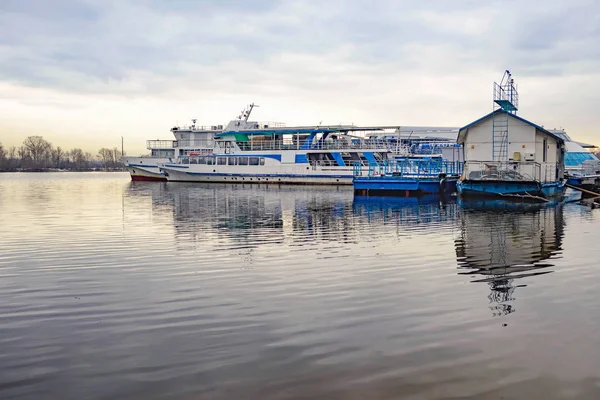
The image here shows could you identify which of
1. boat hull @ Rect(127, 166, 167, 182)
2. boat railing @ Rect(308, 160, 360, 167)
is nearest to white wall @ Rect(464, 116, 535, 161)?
boat railing @ Rect(308, 160, 360, 167)

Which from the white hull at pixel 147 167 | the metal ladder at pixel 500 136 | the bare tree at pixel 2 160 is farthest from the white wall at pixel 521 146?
the bare tree at pixel 2 160

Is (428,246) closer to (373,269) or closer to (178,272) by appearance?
(373,269)

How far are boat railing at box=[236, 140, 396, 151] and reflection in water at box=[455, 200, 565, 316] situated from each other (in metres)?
27.7

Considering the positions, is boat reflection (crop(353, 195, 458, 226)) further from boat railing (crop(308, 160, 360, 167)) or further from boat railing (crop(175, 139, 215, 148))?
boat railing (crop(175, 139, 215, 148))

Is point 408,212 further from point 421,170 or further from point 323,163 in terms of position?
point 323,163

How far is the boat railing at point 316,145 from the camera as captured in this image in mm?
52122

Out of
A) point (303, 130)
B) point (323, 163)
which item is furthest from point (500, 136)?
point (303, 130)

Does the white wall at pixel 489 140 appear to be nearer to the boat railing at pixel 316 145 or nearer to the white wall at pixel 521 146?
the white wall at pixel 521 146

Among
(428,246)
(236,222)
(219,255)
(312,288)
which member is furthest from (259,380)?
(236,222)

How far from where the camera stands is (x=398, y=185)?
117 ft

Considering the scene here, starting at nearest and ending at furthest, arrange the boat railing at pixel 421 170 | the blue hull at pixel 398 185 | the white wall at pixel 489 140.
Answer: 1. the white wall at pixel 489 140
2. the blue hull at pixel 398 185
3. the boat railing at pixel 421 170

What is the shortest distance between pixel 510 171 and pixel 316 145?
2548 cm

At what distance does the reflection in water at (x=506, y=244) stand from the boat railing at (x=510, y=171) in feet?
17.3

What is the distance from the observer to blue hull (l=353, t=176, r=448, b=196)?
35375mm
